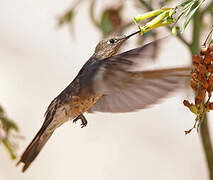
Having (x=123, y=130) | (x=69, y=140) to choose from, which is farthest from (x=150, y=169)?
(x=69, y=140)

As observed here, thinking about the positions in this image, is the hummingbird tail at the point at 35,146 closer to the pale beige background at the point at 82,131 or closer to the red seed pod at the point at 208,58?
the red seed pod at the point at 208,58

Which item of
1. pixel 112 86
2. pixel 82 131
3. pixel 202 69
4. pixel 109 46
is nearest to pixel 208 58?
pixel 202 69

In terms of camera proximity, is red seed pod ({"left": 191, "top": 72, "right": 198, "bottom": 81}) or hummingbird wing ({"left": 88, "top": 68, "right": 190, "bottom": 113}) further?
hummingbird wing ({"left": 88, "top": 68, "right": 190, "bottom": 113})

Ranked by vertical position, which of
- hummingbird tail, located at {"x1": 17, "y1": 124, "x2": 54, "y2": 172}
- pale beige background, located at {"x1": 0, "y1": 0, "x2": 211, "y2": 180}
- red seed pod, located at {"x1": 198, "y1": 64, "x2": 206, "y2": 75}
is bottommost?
pale beige background, located at {"x1": 0, "y1": 0, "x2": 211, "y2": 180}

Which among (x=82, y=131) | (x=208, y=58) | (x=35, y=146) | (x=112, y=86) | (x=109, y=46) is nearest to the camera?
(x=208, y=58)

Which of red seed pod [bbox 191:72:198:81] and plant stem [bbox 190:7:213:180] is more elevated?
red seed pod [bbox 191:72:198:81]

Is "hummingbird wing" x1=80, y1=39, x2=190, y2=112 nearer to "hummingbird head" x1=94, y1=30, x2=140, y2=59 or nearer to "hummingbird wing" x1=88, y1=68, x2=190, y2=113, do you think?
"hummingbird wing" x1=88, y1=68, x2=190, y2=113

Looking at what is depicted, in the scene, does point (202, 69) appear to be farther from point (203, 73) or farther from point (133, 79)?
point (133, 79)

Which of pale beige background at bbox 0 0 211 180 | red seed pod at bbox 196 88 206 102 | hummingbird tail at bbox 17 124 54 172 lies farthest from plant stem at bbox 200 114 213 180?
pale beige background at bbox 0 0 211 180
